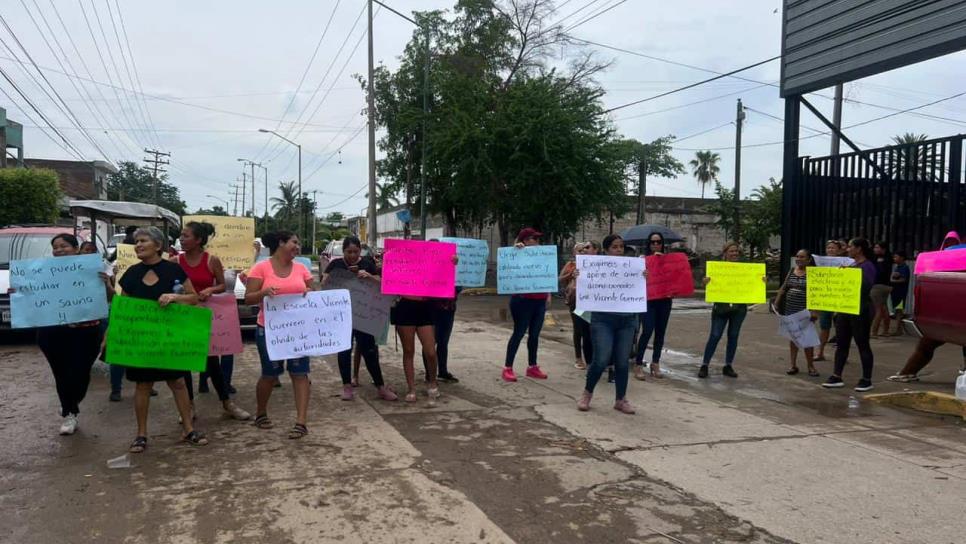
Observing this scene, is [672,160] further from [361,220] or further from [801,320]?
[801,320]

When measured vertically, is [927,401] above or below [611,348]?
below

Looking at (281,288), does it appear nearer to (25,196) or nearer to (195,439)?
(195,439)

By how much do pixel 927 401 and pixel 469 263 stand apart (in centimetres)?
492

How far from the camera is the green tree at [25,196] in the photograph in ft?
87.1

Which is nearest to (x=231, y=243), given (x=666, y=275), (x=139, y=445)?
(x=139, y=445)

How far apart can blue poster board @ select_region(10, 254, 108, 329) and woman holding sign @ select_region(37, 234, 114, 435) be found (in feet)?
0.35

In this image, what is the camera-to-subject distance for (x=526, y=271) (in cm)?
782

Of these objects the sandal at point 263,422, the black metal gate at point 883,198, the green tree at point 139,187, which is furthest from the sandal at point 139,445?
the green tree at point 139,187

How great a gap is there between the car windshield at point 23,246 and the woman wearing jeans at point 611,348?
9016 millimetres

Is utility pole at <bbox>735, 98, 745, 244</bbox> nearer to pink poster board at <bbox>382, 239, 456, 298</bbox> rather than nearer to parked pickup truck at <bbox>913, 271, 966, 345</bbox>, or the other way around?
parked pickup truck at <bbox>913, 271, 966, 345</bbox>

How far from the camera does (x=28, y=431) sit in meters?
5.68

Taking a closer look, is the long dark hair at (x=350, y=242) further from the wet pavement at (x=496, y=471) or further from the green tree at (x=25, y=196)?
the green tree at (x=25, y=196)

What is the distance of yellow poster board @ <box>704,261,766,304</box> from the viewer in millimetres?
8344

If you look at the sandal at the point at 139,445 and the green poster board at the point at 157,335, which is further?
the sandal at the point at 139,445
